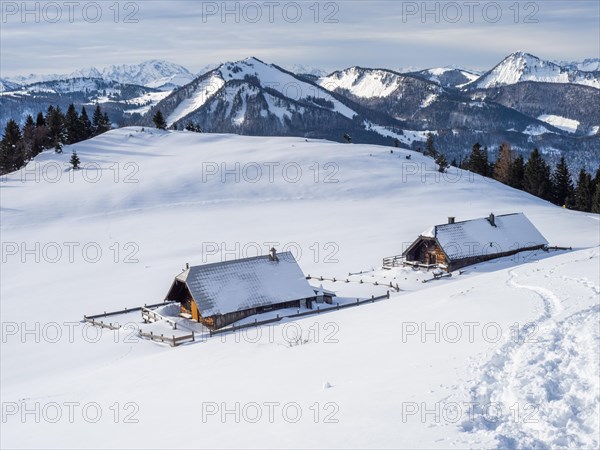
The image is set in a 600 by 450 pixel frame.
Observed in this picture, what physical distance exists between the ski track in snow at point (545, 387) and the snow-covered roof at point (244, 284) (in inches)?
733

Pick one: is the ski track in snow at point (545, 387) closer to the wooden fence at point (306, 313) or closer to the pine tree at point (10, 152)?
the wooden fence at point (306, 313)

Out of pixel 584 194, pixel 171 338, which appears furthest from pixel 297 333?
pixel 584 194

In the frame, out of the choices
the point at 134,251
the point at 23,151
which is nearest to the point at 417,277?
the point at 134,251

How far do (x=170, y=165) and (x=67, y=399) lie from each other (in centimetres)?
6596

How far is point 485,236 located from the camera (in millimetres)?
49531

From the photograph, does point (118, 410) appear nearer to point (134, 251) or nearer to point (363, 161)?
point (134, 251)

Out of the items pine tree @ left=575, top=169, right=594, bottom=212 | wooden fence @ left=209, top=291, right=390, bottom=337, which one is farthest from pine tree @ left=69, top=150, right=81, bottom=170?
pine tree @ left=575, top=169, right=594, bottom=212

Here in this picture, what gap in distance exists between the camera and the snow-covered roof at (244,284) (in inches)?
1374

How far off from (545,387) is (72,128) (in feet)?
330

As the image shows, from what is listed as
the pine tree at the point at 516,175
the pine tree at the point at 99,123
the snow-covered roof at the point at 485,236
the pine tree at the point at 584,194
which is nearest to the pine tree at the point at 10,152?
the pine tree at the point at 99,123

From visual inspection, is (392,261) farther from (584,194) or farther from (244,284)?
(584,194)

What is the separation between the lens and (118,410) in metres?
20.2

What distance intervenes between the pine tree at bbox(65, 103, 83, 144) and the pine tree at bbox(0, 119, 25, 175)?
38.7 feet

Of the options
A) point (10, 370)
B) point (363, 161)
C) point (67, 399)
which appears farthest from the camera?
point (363, 161)
